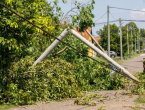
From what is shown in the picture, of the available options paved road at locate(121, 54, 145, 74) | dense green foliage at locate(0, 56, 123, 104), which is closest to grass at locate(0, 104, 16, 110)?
Answer: dense green foliage at locate(0, 56, 123, 104)

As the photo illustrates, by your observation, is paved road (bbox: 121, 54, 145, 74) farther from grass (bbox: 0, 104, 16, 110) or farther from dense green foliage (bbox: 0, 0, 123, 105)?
grass (bbox: 0, 104, 16, 110)

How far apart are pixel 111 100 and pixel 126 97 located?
821 millimetres

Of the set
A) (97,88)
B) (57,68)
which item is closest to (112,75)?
(97,88)

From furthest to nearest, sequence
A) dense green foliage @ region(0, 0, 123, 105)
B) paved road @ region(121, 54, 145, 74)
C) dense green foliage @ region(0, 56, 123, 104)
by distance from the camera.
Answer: paved road @ region(121, 54, 145, 74) < dense green foliage @ region(0, 56, 123, 104) < dense green foliage @ region(0, 0, 123, 105)

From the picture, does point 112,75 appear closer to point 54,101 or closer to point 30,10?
point 54,101

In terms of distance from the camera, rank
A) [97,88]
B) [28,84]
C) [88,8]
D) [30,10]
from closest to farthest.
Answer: [30,10] < [28,84] < [97,88] < [88,8]

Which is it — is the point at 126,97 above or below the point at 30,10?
below

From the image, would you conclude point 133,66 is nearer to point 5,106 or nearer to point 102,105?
point 102,105

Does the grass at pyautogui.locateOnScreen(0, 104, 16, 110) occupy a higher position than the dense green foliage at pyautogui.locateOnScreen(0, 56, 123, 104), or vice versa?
the dense green foliage at pyautogui.locateOnScreen(0, 56, 123, 104)

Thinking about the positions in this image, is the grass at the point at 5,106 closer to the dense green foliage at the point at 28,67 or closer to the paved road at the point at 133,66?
the dense green foliage at the point at 28,67

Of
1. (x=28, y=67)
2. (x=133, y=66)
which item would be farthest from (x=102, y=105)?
(x=133, y=66)

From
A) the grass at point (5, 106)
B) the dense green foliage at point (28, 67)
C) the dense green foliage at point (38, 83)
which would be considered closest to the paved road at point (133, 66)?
the dense green foliage at point (28, 67)

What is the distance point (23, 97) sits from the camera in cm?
890

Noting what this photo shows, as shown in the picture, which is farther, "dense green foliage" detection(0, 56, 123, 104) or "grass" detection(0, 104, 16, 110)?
"dense green foliage" detection(0, 56, 123, 104)
